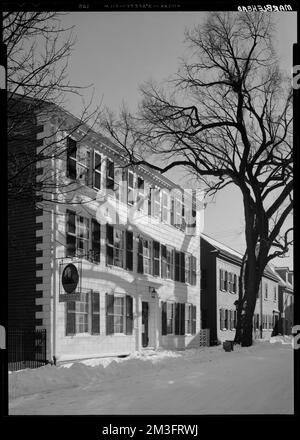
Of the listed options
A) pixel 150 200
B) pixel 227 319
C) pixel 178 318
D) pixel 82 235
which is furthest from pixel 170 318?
pixel 227 319

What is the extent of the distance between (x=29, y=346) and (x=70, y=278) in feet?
8.28

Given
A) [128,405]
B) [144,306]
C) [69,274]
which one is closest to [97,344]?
[69,274]

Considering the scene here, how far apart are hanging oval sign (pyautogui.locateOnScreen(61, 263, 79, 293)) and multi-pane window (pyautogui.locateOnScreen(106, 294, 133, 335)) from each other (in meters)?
3.61

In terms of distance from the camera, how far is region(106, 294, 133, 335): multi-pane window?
69.4ft

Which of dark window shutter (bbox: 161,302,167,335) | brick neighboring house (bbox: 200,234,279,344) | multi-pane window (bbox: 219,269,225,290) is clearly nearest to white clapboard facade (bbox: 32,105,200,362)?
dark window shutter (bbox: 161,302,167,335)

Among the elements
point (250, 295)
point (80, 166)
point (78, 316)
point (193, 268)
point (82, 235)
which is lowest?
point (78, 316)

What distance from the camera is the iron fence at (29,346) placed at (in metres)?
17.0

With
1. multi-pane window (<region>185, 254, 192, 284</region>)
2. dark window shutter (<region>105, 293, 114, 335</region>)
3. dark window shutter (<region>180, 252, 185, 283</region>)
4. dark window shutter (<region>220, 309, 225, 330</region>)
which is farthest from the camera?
dark window shutter (<region>220, 309, 225, 330</region>)

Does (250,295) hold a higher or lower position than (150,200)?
lower

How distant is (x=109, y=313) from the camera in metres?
21.2

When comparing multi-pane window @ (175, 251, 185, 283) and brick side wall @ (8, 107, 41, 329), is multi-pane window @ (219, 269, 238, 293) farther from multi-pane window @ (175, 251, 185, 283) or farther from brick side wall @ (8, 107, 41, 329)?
brick side wall @ (8, 107, 41, 329)

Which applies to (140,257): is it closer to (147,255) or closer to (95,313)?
(147,255)

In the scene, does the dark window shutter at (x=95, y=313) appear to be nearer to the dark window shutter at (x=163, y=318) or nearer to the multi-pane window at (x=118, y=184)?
the multi-pane window at (x=118, y=184)
